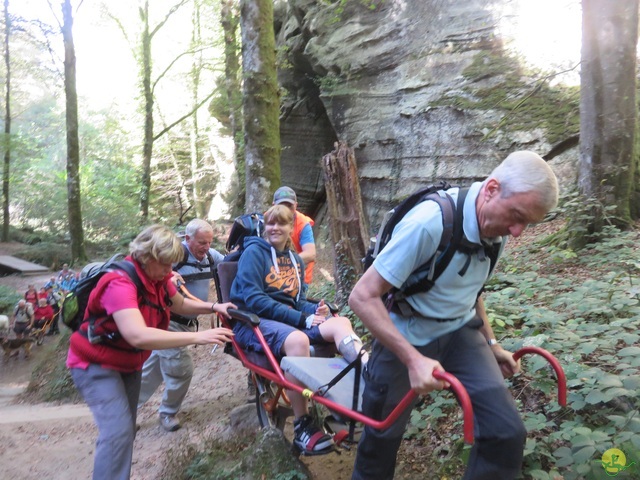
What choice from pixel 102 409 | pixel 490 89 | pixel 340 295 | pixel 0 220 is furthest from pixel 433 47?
pixel 0 220

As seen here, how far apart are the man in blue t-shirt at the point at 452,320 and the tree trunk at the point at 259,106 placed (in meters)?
5.04

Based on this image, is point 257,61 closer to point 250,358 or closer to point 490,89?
point 250,358

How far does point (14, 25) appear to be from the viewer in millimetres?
17859

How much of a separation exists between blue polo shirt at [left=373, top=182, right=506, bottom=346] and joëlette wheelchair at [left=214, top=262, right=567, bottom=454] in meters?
0.36

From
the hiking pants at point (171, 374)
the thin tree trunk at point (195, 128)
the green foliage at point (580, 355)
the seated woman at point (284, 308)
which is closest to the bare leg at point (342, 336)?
the seated woman at point (284, 308)

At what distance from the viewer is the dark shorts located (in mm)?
3551

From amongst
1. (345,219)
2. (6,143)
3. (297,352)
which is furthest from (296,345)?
(6,143)

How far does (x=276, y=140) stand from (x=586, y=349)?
5.48 meters

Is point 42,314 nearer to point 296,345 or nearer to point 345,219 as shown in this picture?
point 345,219

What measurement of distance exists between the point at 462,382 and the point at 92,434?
4.41 meters

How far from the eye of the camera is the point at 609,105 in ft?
21.0

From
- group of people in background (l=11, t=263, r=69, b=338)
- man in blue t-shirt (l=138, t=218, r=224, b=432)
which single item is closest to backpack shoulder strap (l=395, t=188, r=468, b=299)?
man in blue t-shirt (l=138, t=218, r=224, b=432)

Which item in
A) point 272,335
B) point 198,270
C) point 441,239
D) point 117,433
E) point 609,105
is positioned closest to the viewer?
point 441,239

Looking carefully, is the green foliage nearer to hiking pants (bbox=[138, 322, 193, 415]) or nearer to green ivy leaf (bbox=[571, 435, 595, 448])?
green ivy leaf (bbox=[571, 435, 595, 448])
